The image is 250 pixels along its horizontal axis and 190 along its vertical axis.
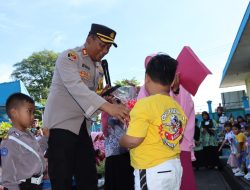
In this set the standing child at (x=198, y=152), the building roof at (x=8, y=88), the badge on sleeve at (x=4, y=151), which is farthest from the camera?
the building roof at (x=8, y=88)

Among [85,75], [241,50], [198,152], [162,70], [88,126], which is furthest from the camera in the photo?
[241,50]

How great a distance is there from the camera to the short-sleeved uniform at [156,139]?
2.46 metres

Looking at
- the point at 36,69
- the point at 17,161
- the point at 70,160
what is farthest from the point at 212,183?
the point at 36,69

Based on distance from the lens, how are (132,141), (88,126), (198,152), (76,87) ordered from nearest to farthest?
(132,141) < (76,87) < (88,126) < (198,152)

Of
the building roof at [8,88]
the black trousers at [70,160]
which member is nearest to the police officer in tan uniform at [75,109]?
the black trousers at [70,160]

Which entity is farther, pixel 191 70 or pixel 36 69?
pixel 36 69

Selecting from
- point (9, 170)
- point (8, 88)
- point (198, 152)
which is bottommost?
point (198, 152)

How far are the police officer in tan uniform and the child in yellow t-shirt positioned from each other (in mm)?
295

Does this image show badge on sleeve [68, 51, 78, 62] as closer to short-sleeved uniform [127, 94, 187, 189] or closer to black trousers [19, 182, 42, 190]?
short-sleeved uniform [127, 94, 187, 189]

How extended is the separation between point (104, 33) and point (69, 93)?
538 mm

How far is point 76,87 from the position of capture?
2.83m

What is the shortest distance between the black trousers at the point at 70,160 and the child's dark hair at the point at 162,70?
79 centimetres

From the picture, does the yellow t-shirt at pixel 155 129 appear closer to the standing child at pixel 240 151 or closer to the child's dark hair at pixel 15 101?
the child's dark hair at pixel 15 101

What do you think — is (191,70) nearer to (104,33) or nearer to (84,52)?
(104,33)
